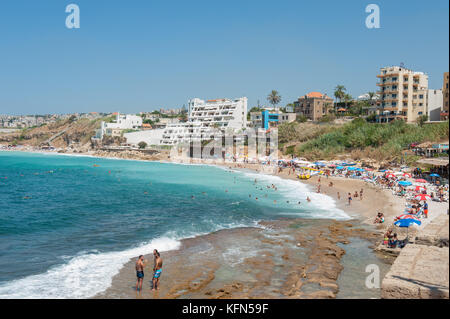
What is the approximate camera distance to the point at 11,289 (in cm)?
1343

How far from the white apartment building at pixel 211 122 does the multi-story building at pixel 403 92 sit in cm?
4336

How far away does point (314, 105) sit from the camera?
304 ft

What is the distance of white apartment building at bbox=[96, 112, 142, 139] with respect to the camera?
126 m

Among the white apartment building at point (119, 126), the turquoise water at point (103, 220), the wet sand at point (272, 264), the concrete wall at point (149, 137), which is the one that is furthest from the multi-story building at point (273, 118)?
the wet sand at point (272, 264)

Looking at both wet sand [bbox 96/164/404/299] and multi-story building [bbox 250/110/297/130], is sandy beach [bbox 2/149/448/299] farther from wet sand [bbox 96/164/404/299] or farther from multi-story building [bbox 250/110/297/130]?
multi-story building [bbox 250/110/297/130]

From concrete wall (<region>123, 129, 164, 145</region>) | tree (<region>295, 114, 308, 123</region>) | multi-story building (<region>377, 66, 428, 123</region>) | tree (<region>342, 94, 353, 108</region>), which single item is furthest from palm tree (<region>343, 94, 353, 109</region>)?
concrete wall (<region>123, 129, 164, 145</region>)

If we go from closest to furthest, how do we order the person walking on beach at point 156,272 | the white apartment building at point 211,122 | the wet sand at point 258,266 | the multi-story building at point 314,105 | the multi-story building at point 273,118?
the wet sand at point 258,266, the person walking on beach at point 156,272, the multi-story building at point 314,105, the multi-story building at point 273,118, the white apartment building at point 211,122

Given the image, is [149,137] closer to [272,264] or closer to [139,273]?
[272,264]

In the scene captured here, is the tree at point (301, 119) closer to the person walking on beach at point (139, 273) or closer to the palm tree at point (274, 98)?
the palm tree at point (274, 98)

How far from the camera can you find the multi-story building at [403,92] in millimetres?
65188

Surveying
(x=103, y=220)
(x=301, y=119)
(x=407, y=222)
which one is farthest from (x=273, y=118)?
(x=407, y=222)

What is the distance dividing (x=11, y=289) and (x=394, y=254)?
52.8 ft
